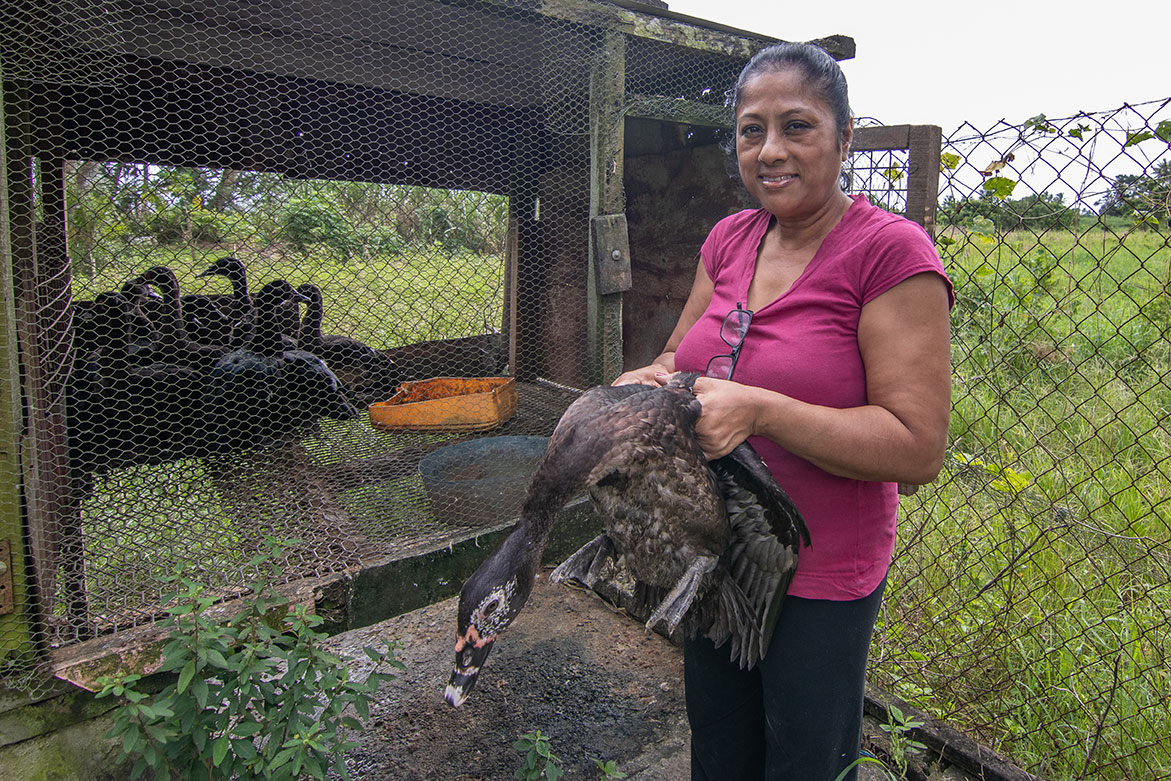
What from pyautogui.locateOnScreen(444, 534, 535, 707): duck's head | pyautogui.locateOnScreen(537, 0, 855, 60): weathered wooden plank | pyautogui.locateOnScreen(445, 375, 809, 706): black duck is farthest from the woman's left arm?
pyautogui.locateOnScreen(537, 0, 855, 60): weathered wooden plank

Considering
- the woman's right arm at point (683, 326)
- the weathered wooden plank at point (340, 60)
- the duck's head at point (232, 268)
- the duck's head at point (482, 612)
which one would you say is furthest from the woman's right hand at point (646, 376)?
the duck's head at point (232, 268)

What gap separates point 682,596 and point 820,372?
1.90 ft

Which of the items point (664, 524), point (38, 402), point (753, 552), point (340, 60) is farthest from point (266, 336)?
point (753, 552)

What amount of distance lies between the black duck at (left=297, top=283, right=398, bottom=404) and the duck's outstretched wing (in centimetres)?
283

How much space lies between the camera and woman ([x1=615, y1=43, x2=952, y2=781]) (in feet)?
4.39

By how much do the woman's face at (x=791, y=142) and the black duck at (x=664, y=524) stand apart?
1.57 ft

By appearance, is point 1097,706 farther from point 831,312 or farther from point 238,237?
point 238,237

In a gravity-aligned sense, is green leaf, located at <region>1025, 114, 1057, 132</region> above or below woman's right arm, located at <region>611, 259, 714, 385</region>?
above

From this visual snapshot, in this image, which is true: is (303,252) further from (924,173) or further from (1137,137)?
(1137,137)

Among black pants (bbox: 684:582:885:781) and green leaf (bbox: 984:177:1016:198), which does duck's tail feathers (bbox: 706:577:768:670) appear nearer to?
black pants (bbox: 684:582:885:781)

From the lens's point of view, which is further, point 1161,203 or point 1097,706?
point 1097,706

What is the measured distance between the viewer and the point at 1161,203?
186 centimetres

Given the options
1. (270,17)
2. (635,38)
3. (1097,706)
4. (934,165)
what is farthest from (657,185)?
(1097,706)

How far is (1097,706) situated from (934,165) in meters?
1.92
